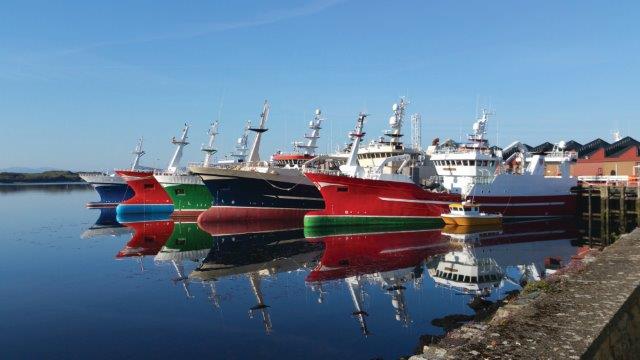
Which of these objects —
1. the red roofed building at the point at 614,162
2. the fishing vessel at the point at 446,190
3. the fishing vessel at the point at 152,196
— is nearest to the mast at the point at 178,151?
the fishing vessel at the point at 152,196

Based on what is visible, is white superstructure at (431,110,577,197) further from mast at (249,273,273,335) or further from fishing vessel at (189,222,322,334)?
mast at (249,273,273,335)

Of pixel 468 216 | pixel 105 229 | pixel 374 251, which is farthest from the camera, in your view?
pixel 105 229

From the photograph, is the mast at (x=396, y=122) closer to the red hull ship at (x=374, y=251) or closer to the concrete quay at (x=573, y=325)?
the red hull ship at (x=374, y=251)

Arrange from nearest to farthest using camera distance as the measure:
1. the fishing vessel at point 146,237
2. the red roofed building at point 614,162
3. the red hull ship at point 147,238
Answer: the fishing vessel at point 146,237, the red hull ship at point 147,238, the red roofed building at point 614,162

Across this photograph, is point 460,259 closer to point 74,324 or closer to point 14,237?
point 74,324

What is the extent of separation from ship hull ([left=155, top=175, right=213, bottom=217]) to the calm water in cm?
1319

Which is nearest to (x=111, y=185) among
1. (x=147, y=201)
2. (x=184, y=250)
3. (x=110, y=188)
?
(x=110, y=188)

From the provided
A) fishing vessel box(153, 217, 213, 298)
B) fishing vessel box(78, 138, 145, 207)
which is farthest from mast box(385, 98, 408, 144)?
fishing vessel box(78, 138, 145, 207)

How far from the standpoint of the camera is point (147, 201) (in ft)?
175

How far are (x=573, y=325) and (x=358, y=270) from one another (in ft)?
50.5

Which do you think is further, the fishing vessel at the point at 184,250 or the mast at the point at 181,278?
the fishing vessel at the point at 184,250

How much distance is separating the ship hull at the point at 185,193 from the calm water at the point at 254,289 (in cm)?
1319

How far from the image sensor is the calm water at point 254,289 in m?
12.8

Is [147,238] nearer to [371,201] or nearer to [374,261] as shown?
[371,201]
